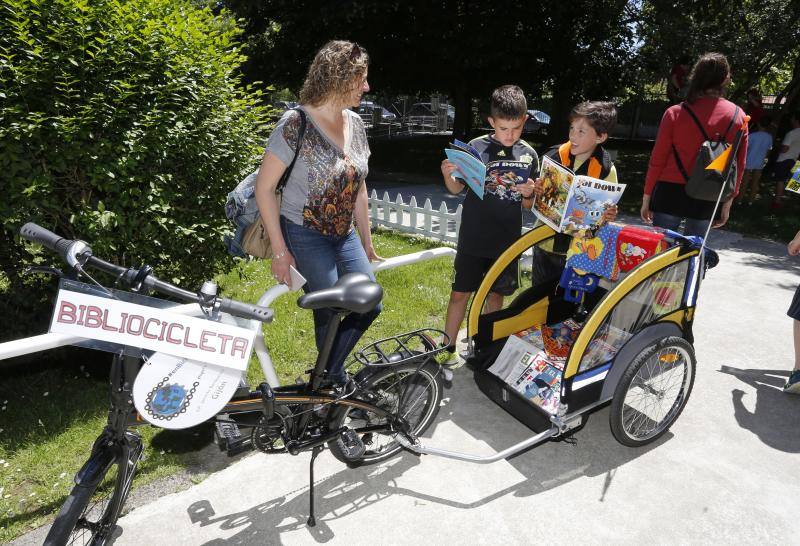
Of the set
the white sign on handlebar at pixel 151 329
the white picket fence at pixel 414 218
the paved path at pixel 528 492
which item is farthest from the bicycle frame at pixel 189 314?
the white picket fence at pixel 414 218

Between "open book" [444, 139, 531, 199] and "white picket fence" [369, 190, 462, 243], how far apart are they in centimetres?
354

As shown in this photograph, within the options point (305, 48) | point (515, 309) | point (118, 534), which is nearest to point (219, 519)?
point (118, 534)

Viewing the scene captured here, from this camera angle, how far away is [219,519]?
8.92 ft

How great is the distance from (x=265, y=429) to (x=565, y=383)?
60.5 inches

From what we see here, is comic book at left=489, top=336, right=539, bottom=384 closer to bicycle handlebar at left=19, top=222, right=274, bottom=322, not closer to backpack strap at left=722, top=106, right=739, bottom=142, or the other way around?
bicycle handlebar at left=19, top=222, right=274, bottom=322

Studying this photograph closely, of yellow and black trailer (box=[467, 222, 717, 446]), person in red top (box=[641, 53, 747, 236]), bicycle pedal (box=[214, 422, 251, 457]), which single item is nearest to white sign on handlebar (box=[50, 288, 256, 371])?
bicycle pedal (box=[214, 422, 251, 457])

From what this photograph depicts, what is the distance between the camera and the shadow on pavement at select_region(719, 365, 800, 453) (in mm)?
3412

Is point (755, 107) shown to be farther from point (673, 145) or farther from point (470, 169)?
point (470, 169)

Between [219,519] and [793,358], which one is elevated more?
[793,358]

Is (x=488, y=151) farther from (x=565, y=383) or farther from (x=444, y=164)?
(x=565, y=383)

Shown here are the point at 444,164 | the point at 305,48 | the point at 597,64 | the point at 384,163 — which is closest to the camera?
the point at 444,164

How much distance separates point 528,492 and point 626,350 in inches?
36.5

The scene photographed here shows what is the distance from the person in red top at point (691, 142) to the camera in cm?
392

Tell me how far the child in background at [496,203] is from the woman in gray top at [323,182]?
0.88 m
